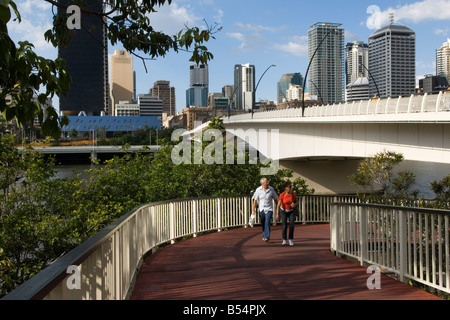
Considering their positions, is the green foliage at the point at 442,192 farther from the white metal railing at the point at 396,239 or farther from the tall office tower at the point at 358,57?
the tall office tower at the point at 358,57

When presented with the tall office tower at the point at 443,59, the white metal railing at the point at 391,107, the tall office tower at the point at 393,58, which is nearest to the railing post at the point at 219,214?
the white metal railing at the point at 391,107

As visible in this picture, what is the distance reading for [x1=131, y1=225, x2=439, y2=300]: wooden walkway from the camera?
20.5 ft

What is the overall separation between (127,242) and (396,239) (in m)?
3.69

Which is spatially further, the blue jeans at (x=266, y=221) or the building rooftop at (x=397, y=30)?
the building rooftop at (x=397, y=30)

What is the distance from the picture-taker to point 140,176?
19656 millimetres

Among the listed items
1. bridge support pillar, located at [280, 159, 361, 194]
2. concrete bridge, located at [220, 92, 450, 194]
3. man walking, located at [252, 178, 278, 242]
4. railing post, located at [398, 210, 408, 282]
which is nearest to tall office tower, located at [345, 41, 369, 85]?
bridge support pillar, located at [280, 159, 361, 194]

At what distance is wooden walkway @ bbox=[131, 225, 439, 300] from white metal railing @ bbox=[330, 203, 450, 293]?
0.22 metres

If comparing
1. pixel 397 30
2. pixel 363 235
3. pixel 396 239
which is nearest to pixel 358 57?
pixel 397 30

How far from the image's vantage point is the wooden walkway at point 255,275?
246 inches

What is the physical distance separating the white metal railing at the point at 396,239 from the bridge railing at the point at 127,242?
11.6ft

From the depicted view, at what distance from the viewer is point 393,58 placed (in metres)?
112

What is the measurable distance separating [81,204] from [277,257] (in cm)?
868

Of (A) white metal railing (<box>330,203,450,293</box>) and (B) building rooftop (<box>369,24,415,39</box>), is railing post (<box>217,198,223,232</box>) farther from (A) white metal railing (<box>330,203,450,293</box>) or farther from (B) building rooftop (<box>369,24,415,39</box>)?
(B) building rooftop (<box>369,24,415,39</box>)
